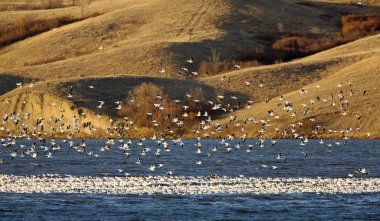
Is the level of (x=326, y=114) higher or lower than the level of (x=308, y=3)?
lower

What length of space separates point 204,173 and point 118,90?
60.8 m

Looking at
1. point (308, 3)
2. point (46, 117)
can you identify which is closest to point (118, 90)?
point (46, 117)

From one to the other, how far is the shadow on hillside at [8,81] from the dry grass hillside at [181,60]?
266 mm

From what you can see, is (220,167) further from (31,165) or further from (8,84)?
(8,84)

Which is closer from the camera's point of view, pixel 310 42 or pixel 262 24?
pixel 310 42

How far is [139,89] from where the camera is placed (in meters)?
124

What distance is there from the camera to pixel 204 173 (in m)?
68.0

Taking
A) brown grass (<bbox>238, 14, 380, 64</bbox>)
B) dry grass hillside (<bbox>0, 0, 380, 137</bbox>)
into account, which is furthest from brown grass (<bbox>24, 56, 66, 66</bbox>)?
brown grass (<bbox>238, 14, 380, 64</bbox>)

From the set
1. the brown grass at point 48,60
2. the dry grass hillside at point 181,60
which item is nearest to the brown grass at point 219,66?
the dry grass hillside at point 181,60

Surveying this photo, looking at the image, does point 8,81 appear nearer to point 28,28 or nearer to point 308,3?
point 28,28

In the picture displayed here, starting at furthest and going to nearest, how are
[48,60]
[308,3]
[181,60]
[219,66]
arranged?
1. [308,3]
2. [48,60]
3. [181,60]
4. [219,66]

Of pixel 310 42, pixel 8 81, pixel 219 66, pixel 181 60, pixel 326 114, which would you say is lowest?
pixel 326 114

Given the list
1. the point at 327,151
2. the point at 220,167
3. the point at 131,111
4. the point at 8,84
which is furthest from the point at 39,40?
the point at 220,167

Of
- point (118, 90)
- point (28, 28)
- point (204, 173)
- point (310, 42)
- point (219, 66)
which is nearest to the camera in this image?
point (204, 173)
